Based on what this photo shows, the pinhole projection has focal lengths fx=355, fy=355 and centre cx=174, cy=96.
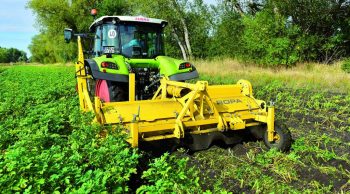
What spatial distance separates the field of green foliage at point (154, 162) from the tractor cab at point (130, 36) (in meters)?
1.72

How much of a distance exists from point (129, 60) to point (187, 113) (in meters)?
2.28

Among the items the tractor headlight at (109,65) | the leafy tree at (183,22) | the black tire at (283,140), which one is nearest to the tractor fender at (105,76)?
the tractor headlight at (109,65)

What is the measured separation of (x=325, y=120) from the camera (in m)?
6.18

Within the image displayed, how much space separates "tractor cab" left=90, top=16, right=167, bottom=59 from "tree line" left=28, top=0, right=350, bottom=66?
26.2ft

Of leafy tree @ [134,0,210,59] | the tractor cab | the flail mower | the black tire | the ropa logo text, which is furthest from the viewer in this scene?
leafy tree @ [134,0,210,59]

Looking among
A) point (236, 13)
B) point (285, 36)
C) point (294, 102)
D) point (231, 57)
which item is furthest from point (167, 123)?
point (236, 13)

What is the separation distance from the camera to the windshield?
6.88m

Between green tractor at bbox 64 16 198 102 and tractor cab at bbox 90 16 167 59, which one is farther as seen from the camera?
tractor cab at bbox 90 16 167 59

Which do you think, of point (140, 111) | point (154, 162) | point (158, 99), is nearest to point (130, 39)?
point (158, 99)

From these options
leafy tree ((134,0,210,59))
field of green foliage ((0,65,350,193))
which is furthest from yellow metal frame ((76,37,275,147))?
leafy tree ((134,0,210,59))

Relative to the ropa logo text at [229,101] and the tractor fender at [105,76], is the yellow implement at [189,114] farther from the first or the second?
the tractor fender at [105,76]

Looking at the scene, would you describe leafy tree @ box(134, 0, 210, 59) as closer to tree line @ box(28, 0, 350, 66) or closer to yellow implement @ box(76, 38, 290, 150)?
tree line @ box(28, 0, 350, 66)

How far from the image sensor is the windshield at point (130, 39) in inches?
271

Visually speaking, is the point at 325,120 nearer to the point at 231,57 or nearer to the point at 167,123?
the point at 167,123
